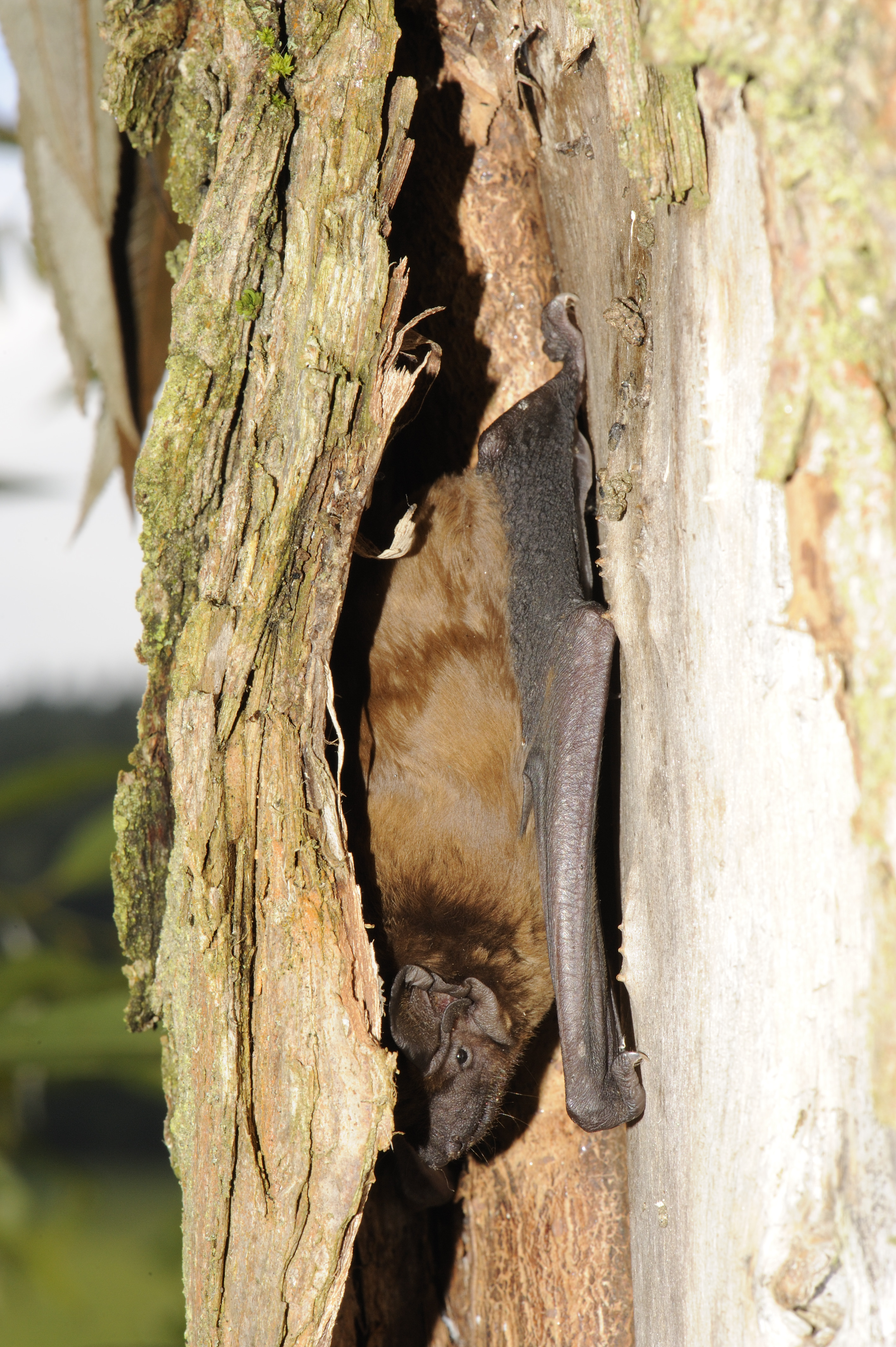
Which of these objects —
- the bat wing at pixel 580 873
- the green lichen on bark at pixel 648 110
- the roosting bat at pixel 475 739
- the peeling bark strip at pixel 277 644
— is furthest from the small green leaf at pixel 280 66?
the bat wing at pixel 580 873

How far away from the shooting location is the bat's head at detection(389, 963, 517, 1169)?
2.41 metres

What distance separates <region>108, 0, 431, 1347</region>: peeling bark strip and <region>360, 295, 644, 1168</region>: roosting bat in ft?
1.70

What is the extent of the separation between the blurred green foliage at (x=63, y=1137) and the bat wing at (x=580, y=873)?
1652mm

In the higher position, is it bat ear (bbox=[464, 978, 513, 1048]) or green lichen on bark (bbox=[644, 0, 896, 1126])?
green lichen on bark (bbox=[644, 0, 896, 1126])

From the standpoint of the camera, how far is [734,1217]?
1550 millimetres

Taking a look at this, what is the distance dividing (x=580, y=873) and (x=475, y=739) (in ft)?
1.65

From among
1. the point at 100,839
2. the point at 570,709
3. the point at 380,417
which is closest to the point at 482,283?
the point at 380,417

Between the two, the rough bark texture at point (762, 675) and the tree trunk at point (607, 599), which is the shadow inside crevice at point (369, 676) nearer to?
the tree trunk at point (607, 599)

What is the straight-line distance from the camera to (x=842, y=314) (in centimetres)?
123

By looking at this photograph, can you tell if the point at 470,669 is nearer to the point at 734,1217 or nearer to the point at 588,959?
the point at 588,959

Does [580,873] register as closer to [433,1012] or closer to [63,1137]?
[433,1012]

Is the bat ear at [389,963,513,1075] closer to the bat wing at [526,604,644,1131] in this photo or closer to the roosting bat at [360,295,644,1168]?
the roosting bat at [360,295,644,1168]

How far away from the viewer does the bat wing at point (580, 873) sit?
82.1 inches

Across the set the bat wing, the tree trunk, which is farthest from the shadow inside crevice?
the bat wing
